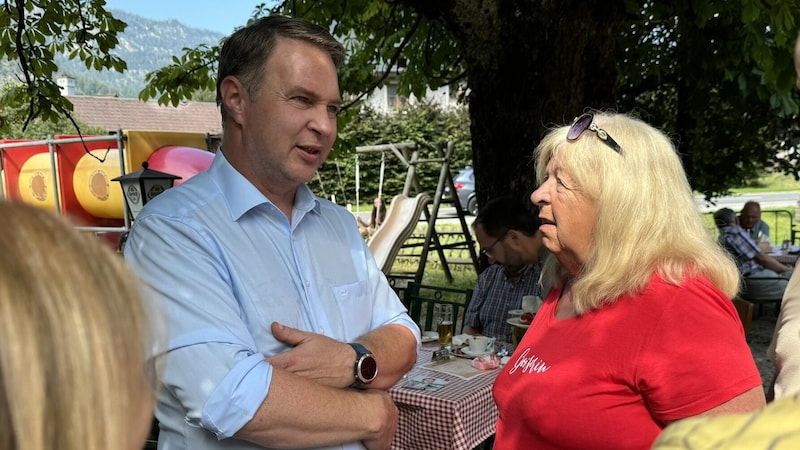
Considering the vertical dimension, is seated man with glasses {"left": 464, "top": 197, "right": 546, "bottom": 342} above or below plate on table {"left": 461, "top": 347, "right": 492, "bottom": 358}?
above

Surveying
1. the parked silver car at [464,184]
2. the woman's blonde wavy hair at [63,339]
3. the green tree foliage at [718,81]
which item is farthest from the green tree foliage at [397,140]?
the woman's blonde wavy hair at [63,339]

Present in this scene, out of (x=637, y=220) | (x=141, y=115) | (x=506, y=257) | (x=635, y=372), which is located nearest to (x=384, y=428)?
(x=635, y=372)

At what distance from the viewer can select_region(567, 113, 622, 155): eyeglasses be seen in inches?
74.0

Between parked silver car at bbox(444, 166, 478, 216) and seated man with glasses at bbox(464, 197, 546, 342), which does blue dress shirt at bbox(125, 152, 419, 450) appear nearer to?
seated man with glasses at bbox(464, 197, 546, 342)

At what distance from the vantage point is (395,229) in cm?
1091

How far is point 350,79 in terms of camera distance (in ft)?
24.2

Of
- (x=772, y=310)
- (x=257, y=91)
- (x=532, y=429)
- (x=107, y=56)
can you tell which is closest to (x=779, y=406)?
(x=532, y=429)

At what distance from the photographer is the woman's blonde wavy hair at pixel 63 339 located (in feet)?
1.71

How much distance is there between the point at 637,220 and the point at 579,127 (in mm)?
323

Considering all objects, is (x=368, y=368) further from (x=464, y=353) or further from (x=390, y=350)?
(x=464, y=353)

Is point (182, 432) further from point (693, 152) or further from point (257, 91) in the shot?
point (693, 152)

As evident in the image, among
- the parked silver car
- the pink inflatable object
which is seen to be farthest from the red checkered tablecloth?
the parked silver car

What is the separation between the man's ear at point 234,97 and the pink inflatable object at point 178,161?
6.75 m

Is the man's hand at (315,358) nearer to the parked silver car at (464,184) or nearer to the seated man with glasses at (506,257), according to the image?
the seated man with glasses at (506,257)
